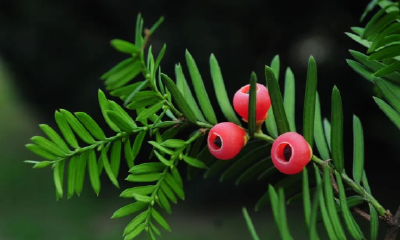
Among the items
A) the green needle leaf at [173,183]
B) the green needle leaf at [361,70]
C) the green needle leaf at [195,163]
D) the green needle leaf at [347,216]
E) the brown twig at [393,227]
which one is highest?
the green needle leaf at [361,70]

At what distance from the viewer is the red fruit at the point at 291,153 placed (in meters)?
0.27

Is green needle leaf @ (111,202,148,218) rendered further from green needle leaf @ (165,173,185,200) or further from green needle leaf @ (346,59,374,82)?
green needle leaf @ (346,59,374,82)

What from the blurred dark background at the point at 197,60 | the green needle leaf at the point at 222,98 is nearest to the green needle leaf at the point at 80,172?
the green needle leaf at the point at 222,98

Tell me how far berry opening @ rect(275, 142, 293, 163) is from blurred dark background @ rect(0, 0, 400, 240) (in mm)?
1271

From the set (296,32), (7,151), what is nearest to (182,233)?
(296,32)

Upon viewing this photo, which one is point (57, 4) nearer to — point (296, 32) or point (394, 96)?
point (296, 32)

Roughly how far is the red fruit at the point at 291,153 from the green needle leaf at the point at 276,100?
1 centimetres

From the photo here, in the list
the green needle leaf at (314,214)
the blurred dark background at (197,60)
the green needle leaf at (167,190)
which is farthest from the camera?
the blurred dark background at (197,60)

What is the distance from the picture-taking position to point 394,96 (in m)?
0.28

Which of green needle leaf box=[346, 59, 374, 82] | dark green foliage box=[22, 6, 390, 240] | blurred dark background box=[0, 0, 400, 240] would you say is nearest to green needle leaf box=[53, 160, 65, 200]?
dark green foliage box=[22, 6, 390, 240]

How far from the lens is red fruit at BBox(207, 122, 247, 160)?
0.28 m

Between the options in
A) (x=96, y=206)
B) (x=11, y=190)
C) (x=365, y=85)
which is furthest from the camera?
(x=11, y=190)

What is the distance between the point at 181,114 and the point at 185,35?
144 cm

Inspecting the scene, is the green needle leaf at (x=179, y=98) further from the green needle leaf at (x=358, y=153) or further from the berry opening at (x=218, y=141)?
the green needle leaf at (x=358, y=153)
